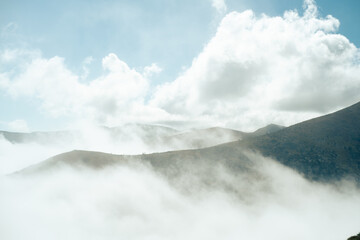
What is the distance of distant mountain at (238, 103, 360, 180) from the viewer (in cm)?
13450

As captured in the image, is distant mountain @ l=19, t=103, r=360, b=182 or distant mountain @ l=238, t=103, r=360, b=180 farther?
distant mountain @ l=19, t=103, r=360, b=182

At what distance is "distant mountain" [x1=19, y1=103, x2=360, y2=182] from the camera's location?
136250 mm

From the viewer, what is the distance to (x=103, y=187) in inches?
6732

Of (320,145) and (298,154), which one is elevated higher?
(320,145)

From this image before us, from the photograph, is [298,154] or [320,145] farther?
[320,145]

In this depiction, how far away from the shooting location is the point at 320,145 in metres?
146

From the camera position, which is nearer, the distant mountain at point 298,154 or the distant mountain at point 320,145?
the distant mountain at point 320,145

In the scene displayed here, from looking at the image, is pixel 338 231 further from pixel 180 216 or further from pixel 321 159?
pixel 180 216

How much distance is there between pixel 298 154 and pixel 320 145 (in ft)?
46.4

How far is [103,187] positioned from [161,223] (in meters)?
54.1

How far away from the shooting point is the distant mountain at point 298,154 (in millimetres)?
136250

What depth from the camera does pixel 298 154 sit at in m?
146

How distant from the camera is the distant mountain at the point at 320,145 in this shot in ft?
441

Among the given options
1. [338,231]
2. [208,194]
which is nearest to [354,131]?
[338,231]
